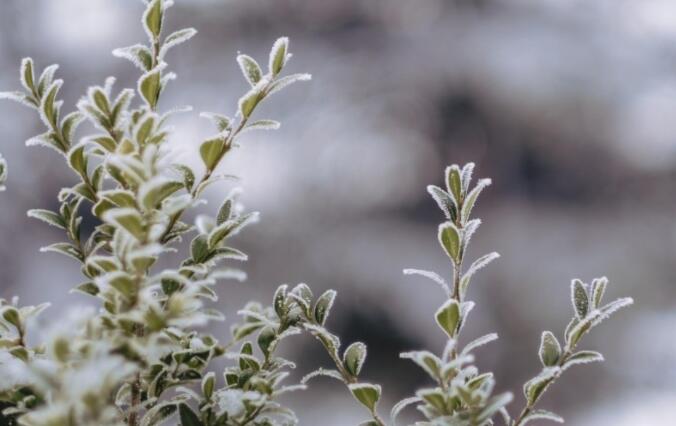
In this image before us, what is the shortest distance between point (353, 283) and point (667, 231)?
1529 millimetres

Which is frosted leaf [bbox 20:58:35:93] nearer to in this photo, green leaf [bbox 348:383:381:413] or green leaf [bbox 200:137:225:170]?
green leaf [bbox 200:137:225:170]

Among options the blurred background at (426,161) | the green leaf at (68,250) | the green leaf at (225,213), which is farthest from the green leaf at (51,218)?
the blurred background at (426,161)

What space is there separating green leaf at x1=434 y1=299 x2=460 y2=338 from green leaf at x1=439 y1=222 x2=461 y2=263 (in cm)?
4

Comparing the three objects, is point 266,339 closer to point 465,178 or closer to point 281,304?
point 281,304

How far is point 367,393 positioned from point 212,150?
0.22 m

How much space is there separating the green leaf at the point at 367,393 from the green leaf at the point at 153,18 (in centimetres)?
31

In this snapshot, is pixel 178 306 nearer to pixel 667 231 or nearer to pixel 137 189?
pixel 137 189

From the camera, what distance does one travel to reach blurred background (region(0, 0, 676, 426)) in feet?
10.3

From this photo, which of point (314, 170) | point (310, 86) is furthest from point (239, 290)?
point (310, 86)

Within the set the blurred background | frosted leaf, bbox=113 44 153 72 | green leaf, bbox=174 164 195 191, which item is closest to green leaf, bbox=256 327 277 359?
green leaf, bbox=174 164 195 191

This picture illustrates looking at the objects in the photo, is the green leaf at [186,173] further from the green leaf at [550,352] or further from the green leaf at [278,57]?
the green leaf at [550,352]

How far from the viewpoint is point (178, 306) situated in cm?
45

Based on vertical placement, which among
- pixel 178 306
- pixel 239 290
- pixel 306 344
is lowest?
pixel 178 306

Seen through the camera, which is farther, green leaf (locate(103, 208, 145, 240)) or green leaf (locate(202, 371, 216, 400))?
green leaf (locate(202, 371, 216, 400))
